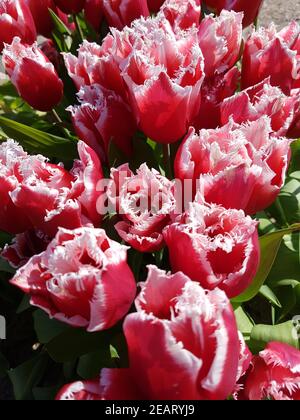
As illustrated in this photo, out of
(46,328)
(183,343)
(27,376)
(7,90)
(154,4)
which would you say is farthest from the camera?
(7,90)

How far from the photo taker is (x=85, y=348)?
0.63 metres

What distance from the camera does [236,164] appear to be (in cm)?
54

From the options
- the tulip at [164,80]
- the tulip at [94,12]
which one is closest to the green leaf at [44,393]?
the tulip at [164,80]

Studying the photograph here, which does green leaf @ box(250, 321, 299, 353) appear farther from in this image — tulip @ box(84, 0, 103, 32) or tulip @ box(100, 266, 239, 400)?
tulip @ box(84, 0, 103, 32)

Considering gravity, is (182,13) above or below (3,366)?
above

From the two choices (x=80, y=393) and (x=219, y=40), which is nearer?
(x=80, y=393)

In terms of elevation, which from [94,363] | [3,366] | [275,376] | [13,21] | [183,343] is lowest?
[3,366]

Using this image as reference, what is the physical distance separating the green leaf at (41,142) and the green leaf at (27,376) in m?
0.31

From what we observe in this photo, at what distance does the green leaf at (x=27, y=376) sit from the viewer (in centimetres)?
74

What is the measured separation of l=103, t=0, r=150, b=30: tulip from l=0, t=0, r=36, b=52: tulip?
0.40 ft

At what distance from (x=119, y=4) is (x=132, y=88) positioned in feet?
0.92

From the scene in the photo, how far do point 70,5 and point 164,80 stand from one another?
0.43 metres

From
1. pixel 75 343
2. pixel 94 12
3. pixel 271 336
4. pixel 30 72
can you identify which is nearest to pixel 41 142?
pixel 30 72

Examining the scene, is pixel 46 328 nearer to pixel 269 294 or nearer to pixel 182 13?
pixel 269 294
